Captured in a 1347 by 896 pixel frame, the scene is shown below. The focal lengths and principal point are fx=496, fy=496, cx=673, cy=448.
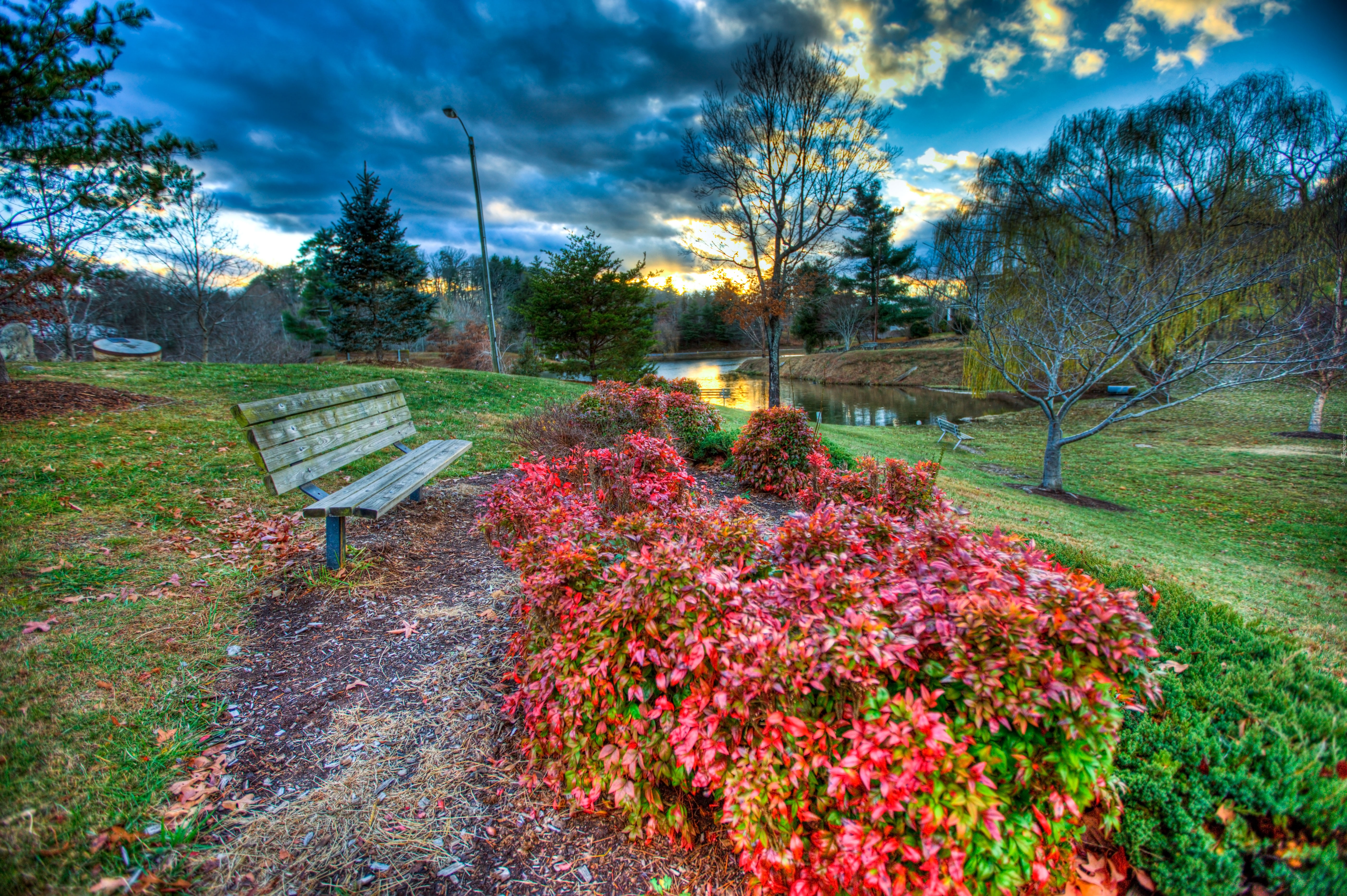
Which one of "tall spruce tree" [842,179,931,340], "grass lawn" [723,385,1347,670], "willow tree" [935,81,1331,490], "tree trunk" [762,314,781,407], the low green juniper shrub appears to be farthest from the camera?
"tall spruce tree" [842,179,931,340]

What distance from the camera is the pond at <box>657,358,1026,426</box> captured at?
21594 mm

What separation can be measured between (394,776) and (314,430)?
2.79 metres

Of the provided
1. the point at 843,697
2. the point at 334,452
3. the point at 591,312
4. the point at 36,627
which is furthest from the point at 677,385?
the point at 591,312

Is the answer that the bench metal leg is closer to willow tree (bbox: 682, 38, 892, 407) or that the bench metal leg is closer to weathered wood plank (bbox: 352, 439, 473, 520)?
weathered wood plank (bbox: 352, 439, 473, 520)

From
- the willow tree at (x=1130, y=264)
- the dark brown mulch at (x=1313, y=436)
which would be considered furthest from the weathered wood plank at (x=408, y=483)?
the dark brown mulch at (x=1313, y=436)

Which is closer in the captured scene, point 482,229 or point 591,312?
point 482,229

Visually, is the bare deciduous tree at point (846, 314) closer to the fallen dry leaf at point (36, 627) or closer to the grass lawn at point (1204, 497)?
the grass lawn at point (1204, 497)

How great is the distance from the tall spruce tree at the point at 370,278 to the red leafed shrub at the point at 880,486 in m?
20.1

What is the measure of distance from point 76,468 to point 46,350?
22756 millimetres

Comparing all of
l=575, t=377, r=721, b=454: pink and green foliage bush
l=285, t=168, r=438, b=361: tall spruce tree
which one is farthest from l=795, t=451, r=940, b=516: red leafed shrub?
l=285, t=168, r=438, b=361: tall spruce tree

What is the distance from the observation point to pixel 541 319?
2170 cm

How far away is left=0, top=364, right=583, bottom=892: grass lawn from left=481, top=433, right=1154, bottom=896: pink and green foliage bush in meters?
1.34

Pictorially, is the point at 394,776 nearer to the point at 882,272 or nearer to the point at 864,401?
the point at 864,401

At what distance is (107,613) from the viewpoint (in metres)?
2.56
